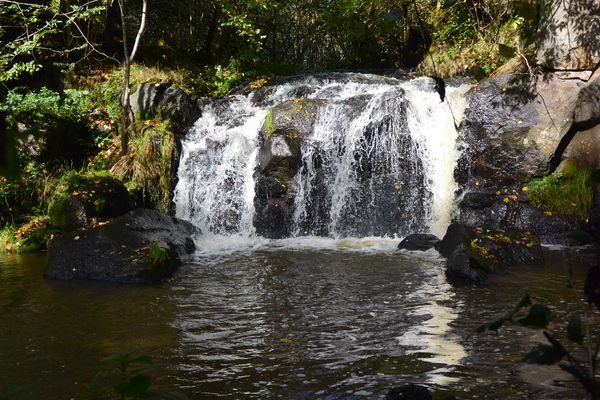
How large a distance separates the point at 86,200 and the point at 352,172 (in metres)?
4.83

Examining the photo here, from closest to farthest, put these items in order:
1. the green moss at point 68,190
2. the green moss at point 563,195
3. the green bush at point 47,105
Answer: the green moss at point 563,195
the green moss at point 68,190
the green bush at point 47,105

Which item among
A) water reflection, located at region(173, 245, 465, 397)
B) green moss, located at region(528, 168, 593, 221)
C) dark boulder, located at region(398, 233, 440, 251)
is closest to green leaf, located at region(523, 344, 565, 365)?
water reflection, located at region(173, 245, 465, 397)

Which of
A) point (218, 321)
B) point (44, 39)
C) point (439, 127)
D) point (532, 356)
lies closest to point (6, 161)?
point (532, 356)

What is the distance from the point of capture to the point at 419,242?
31.3 ft

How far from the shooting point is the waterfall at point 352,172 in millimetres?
11344

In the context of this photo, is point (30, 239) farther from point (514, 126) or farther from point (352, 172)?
point (514, 126)

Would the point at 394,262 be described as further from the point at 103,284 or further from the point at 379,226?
the point at 103,284

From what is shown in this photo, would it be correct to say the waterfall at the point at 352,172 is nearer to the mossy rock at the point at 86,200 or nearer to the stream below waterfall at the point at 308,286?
the stream below waterfall at the point at 308,286

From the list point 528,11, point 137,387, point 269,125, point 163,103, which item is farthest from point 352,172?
point 137,387

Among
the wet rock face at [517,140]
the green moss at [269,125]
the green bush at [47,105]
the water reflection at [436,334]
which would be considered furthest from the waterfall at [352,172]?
the water reflection at [436,334]

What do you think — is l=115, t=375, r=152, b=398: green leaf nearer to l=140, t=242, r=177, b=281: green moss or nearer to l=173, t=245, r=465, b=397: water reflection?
l=173, t=245, r=465, b=397: water reflection

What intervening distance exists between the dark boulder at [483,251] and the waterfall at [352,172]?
2.31 m

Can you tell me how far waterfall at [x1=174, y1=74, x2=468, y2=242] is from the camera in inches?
447

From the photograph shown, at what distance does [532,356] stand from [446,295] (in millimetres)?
5459
